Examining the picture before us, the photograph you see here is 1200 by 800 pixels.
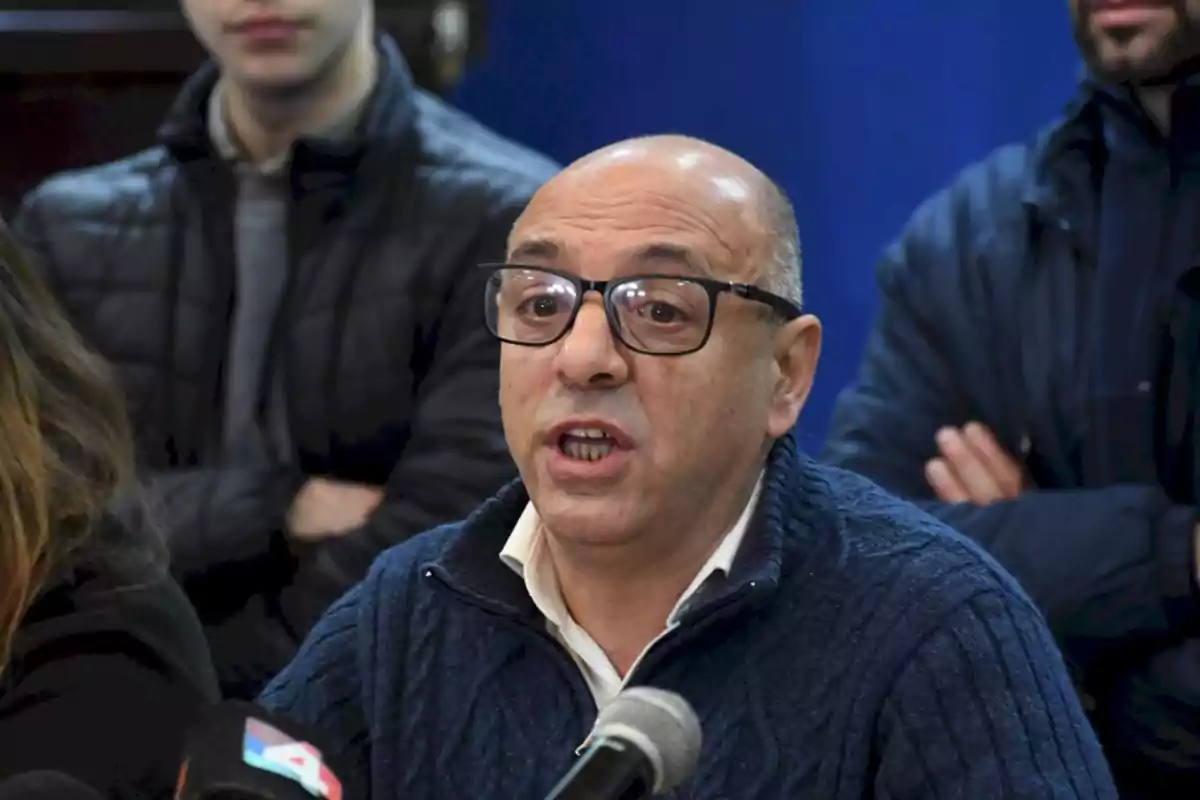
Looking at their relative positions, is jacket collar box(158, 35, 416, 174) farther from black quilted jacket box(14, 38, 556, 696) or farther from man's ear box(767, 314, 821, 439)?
man's ear box(767, 314, 821, 439)

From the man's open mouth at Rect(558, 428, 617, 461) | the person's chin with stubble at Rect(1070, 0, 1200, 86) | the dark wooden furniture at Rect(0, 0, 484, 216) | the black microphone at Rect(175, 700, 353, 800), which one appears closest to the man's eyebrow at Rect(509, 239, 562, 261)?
the man's open mouth at Rect(558, 428, 617, 461)

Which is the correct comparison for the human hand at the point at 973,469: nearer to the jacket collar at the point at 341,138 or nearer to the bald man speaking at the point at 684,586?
the bald man speaking at the point at 684,586

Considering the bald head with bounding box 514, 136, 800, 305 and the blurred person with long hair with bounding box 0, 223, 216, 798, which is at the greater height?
the bald head with bounding box 514, 136, 800, 305

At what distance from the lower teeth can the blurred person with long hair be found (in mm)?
404

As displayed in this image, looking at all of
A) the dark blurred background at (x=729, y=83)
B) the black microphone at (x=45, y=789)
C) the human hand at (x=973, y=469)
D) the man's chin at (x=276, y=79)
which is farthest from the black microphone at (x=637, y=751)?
the dark blurred background at (x=729, y=83)

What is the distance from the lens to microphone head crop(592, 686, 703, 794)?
2.94ft

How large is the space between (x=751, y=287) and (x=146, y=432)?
1.16 metres

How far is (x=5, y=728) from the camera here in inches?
56.2

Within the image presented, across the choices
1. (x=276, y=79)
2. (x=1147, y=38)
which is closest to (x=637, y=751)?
(x=1147, y=38)

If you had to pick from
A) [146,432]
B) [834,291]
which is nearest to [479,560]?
[146,432]

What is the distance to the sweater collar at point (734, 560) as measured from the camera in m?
1.38

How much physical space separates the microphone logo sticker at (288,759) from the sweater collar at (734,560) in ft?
1.73

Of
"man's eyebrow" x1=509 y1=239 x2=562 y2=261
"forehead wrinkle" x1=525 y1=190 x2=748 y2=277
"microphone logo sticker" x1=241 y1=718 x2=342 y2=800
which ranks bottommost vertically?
"microphone logo sticker" x1=241 y1=718 x2=342 y2=800

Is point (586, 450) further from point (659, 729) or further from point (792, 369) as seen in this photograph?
point (659, 729)
